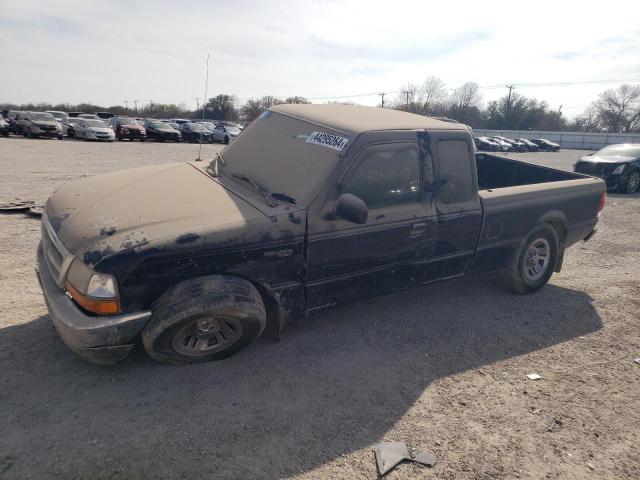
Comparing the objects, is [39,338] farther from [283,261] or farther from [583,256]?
[583,256]

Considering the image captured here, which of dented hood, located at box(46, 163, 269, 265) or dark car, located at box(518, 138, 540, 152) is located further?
dark car, located at box(518, 138, 540, 152)

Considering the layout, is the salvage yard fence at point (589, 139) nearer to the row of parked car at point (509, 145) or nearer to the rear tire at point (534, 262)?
the row of parked car at point (509, 145)

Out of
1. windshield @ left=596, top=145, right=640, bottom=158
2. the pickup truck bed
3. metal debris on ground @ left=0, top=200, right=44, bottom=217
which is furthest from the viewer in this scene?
windshield @ left=596, top=145, right=640, bottom=158

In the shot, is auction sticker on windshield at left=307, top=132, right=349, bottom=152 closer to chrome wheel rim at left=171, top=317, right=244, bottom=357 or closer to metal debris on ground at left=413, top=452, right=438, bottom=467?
chrome wheel rim at left=171, top=317, right=244, bottom=357

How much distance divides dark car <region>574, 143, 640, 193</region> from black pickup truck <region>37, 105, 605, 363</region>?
9842mm

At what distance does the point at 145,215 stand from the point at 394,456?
7.51 ft

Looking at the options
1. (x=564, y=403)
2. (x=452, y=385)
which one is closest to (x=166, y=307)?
(x=452, y=385)

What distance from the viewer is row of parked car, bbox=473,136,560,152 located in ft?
116

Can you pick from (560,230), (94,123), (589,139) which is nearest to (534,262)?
(560,230)

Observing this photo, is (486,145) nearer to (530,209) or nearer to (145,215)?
(530,209)

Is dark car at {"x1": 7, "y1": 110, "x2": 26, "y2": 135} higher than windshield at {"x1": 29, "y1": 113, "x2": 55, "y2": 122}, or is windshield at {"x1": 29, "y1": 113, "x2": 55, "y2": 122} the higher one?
windshield at {"x1": 29, "y1": 113, "x2": 55, "y2": 122}

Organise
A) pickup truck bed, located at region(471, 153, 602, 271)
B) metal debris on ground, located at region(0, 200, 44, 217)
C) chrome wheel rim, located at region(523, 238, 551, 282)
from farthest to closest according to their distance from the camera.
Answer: metal debris on ground, located at region(0, 200, 44, 217)
chrome wheel rim, located at region(523, 238, 551, 282)
pickup truck bed, located at region(471, 153, 602, 271)

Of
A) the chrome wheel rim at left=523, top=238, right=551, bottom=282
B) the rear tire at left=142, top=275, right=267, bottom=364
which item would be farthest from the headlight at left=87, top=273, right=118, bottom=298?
the chrome wheel rim at left=523, top=238, right=551, bottom=282

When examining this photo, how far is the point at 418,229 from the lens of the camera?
3717mm
